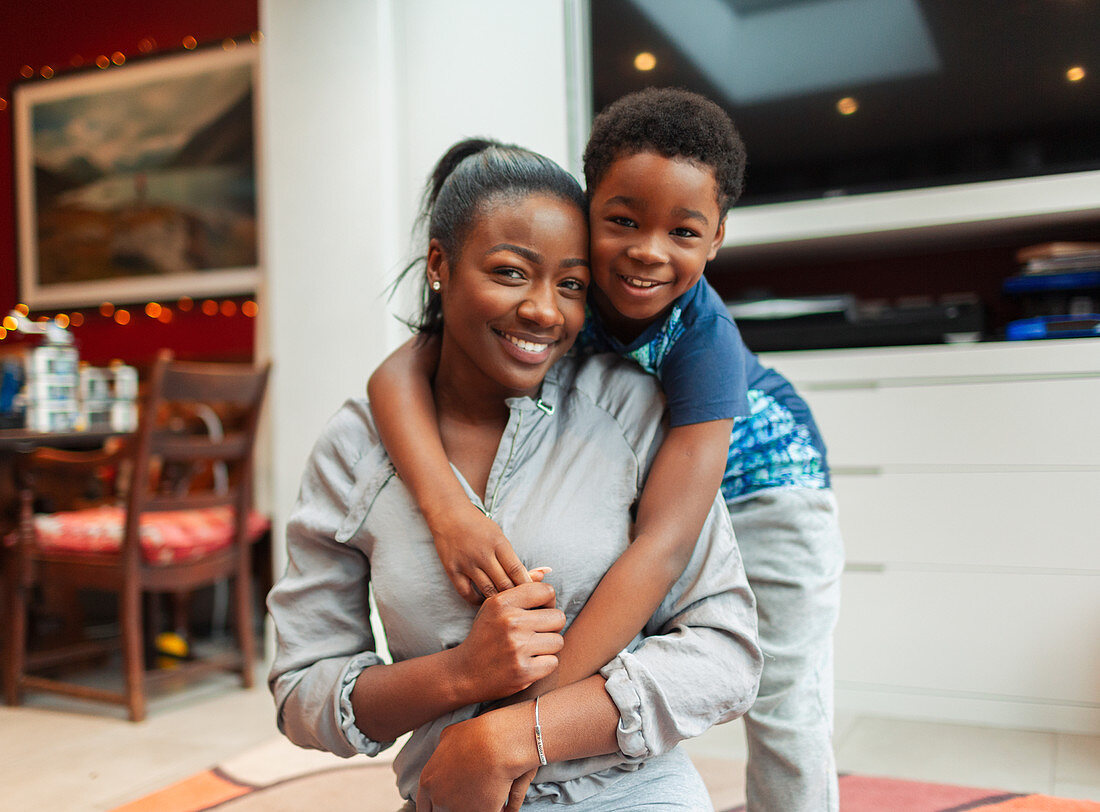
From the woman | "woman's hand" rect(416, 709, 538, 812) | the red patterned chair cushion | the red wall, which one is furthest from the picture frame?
"woman's hand" rect(416, 709, 538, 812)

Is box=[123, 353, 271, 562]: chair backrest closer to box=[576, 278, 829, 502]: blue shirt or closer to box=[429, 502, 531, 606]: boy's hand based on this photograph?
box=[576, 278, 829, 502]: blue shirt

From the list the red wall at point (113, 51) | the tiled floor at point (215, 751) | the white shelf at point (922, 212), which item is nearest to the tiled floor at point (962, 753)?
the tiled floor at point (215, 751)

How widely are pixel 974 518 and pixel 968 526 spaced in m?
0.02

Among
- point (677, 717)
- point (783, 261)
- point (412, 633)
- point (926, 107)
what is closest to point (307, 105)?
point (783, 261)

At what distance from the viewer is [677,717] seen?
31.9 inches

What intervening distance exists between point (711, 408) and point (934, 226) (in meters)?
1.61

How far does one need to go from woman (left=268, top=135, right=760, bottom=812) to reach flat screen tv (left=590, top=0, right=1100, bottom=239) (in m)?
1.73

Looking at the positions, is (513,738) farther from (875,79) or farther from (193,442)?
(875,79)

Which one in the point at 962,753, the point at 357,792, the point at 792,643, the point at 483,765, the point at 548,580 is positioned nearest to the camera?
the point at 483,765

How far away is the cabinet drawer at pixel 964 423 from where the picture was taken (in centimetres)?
208

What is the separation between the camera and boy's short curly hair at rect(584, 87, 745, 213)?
3.39 feet

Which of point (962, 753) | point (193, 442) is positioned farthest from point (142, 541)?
point (962, 753)

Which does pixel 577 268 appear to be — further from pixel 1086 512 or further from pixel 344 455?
pixel 1086 512

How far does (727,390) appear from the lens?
0.99 metres
